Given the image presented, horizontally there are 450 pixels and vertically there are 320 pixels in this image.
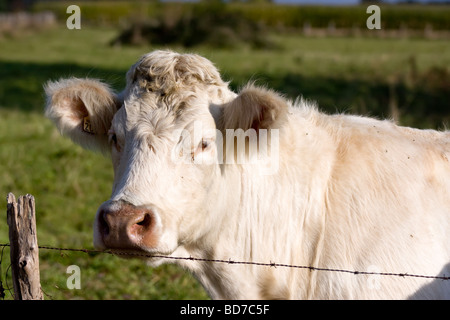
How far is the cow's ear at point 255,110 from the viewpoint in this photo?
370 cm

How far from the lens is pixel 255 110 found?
12.3 feet

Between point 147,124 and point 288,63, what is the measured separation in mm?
19943

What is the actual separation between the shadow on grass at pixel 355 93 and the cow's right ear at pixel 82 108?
8413mm

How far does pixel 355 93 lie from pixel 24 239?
1341 centimetres

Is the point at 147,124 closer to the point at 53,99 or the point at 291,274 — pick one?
the point at 53,99

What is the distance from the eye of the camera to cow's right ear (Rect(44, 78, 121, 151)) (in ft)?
13.7

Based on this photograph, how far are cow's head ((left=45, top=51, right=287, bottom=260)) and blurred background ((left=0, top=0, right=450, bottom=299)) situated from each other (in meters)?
0.39

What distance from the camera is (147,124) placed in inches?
147

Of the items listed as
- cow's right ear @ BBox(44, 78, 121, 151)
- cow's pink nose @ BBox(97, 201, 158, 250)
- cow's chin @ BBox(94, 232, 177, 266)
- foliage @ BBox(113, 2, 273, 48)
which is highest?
foliage @ BBox(113, 2, 273, 48)

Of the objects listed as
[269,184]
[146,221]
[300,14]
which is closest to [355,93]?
[269,184]

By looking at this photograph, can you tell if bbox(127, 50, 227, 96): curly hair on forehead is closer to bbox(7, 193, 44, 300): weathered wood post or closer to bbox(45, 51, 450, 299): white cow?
bbox(45, 51, 450, 299): white cow

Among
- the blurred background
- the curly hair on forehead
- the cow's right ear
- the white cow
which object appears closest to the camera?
the white cow

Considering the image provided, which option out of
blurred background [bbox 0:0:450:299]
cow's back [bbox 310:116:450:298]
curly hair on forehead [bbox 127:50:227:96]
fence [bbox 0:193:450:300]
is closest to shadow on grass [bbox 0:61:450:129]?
blurred background [bbox 0:0:450:299]
